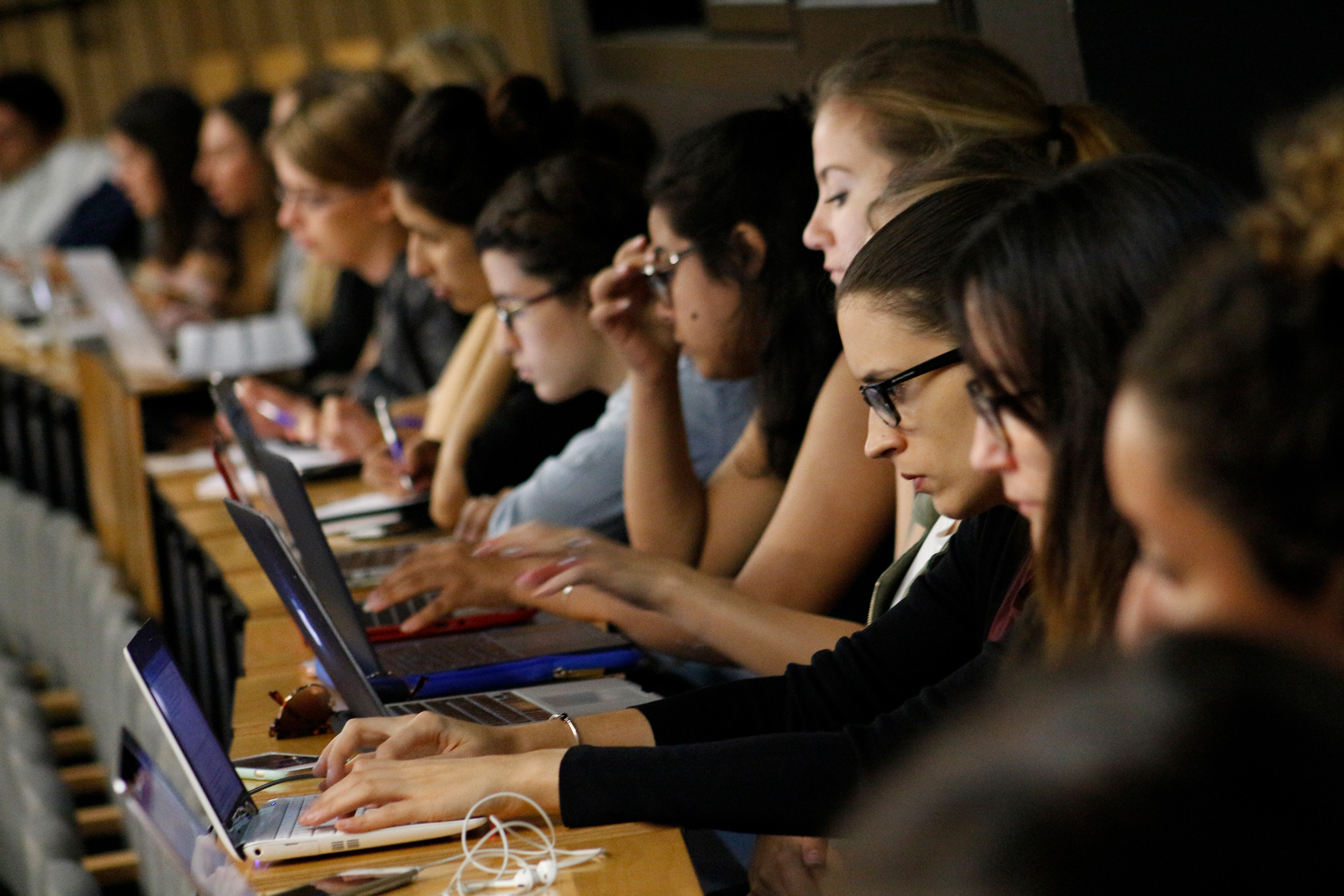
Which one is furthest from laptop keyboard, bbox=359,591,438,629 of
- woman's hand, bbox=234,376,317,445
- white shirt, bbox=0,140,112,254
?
white shirt, bbox=0,140,112,254

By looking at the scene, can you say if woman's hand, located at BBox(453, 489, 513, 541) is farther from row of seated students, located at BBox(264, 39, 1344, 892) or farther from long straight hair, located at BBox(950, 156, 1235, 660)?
long straight hair, located at BBox(950, 156, 1235, 660)

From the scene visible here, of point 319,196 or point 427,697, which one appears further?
point 319,196

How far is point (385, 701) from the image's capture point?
1.76m

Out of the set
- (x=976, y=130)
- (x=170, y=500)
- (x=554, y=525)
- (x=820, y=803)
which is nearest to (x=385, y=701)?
(x=554, y=525)

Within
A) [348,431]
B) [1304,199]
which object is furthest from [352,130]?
[1304,199]

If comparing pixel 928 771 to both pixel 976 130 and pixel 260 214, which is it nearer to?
pixel 976 130

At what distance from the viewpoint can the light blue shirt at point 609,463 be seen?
252 cm

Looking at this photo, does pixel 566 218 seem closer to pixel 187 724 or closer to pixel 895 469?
pixel 895 469

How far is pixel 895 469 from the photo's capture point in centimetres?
194

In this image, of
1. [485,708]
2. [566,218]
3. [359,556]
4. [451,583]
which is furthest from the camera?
[566,218]

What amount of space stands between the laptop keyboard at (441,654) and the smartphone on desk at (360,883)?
57cm

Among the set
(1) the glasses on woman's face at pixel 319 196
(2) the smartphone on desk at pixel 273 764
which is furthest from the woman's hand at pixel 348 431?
(2) the smartphone on desk at pixel 273 764

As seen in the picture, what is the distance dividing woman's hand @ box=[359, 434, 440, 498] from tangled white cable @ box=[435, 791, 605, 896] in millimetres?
1760

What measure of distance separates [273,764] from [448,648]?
45 cm
